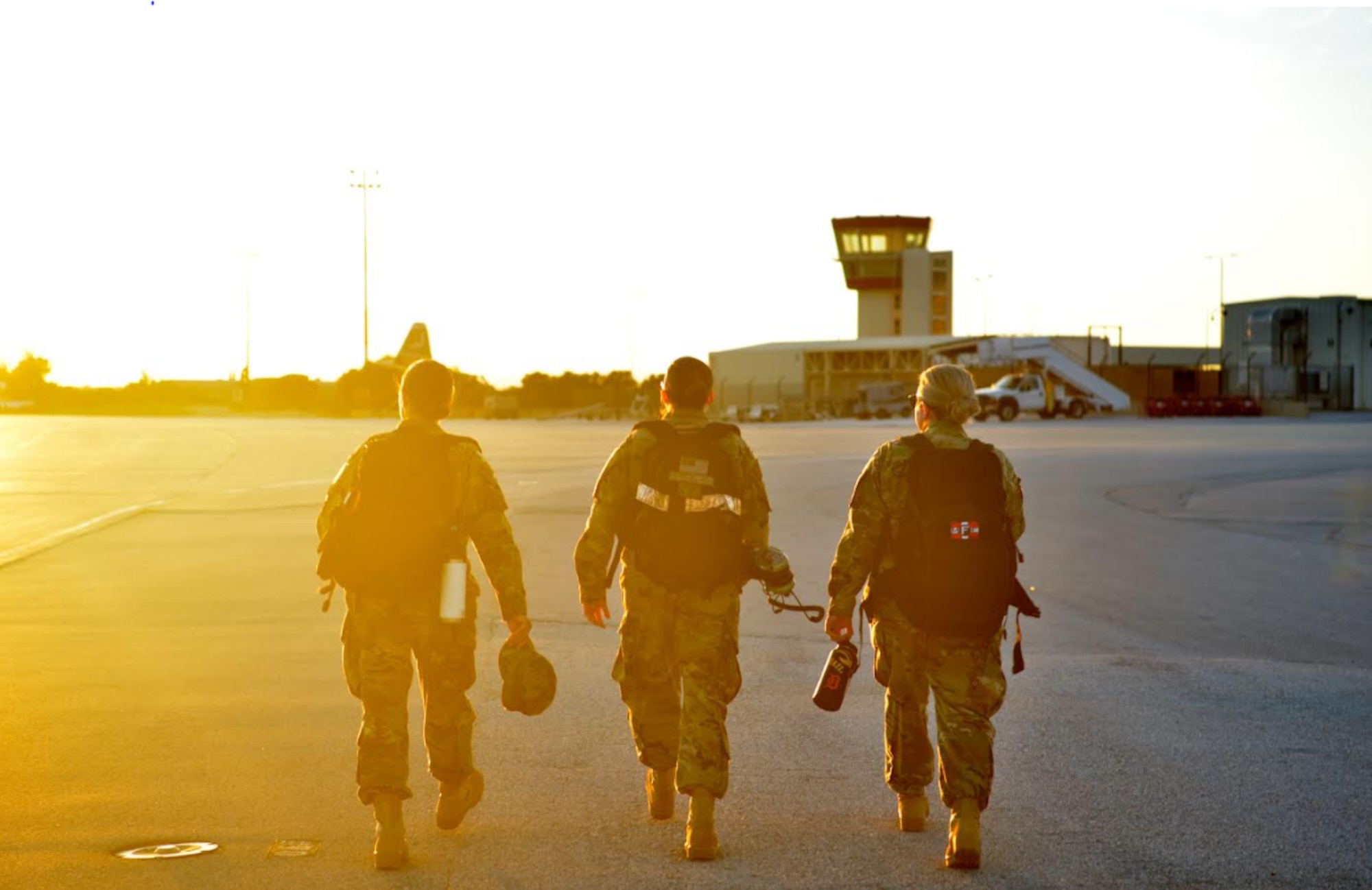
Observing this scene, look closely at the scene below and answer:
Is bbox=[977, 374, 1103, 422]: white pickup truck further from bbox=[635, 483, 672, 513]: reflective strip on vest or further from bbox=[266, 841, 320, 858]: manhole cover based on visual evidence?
bbox=[266, 841, 320, 858]: manhole cover

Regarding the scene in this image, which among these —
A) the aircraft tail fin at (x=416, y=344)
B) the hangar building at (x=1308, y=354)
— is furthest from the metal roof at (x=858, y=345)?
the aircraft tail fin at (x=416, y=344)

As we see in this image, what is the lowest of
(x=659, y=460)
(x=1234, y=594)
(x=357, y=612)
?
(x=1234, y=594)

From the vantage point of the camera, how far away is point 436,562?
5.22 metres

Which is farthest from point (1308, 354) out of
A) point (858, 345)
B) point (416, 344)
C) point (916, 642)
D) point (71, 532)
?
point (916, 642)

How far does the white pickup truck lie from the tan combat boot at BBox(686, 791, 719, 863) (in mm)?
57601

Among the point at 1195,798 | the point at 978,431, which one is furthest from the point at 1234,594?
the point at 978,431

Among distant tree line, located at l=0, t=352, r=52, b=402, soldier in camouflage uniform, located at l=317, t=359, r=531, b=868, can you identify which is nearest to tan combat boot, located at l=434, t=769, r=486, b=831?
soldier in camouflage uniform, located at l=317, t=359, r=531, b=868

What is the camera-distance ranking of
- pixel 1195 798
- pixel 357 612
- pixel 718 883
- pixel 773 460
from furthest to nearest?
1. pixel 773 460
2. pixel 1195 798
3. pixel 357 612
4. pixel 718 883

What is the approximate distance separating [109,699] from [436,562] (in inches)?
133

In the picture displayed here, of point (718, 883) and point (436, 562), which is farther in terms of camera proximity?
point (436, 562)

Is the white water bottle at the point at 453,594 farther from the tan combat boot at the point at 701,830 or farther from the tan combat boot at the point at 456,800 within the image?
the tan combat boot at the point at 701,830

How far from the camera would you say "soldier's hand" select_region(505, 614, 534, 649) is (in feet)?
17.2

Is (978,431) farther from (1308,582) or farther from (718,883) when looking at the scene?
(718,883)

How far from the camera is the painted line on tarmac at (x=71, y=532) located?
579 inches
